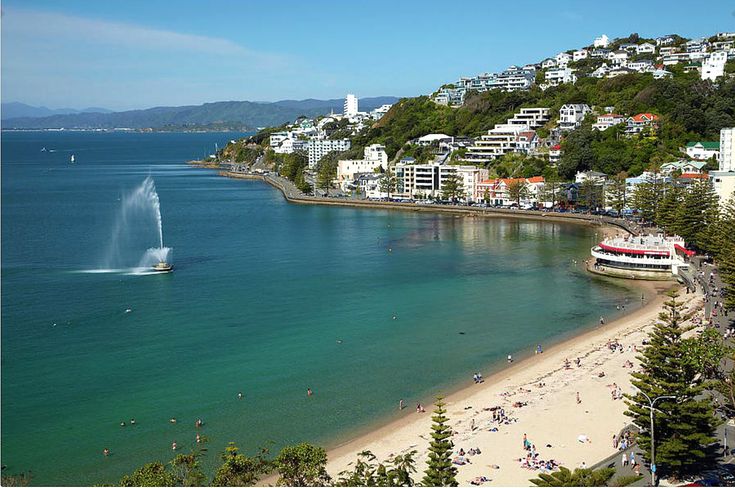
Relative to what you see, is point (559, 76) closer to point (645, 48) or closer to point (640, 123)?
point (645, 48)

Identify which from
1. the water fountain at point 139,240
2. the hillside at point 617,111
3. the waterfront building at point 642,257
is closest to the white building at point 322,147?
the hillside at point 617,111

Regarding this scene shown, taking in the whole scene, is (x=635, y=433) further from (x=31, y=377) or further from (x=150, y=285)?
(x=150, y=285)

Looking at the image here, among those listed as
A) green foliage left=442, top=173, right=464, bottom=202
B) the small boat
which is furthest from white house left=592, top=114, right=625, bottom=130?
the small boat

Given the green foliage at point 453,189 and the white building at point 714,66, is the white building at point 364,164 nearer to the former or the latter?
the green foliage at point 453,189

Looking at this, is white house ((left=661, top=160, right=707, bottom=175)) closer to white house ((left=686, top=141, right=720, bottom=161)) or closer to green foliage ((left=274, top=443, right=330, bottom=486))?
white house ((left=686, top=141, right=720, bottom=161))

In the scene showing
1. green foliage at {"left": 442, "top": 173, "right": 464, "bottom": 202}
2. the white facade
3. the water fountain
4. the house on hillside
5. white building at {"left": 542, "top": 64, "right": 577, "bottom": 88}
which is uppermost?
white building at {"left": 542, "top": 64, "right": 577, "bottom": 88}

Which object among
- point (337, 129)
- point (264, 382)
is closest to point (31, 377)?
point (264, 382)
